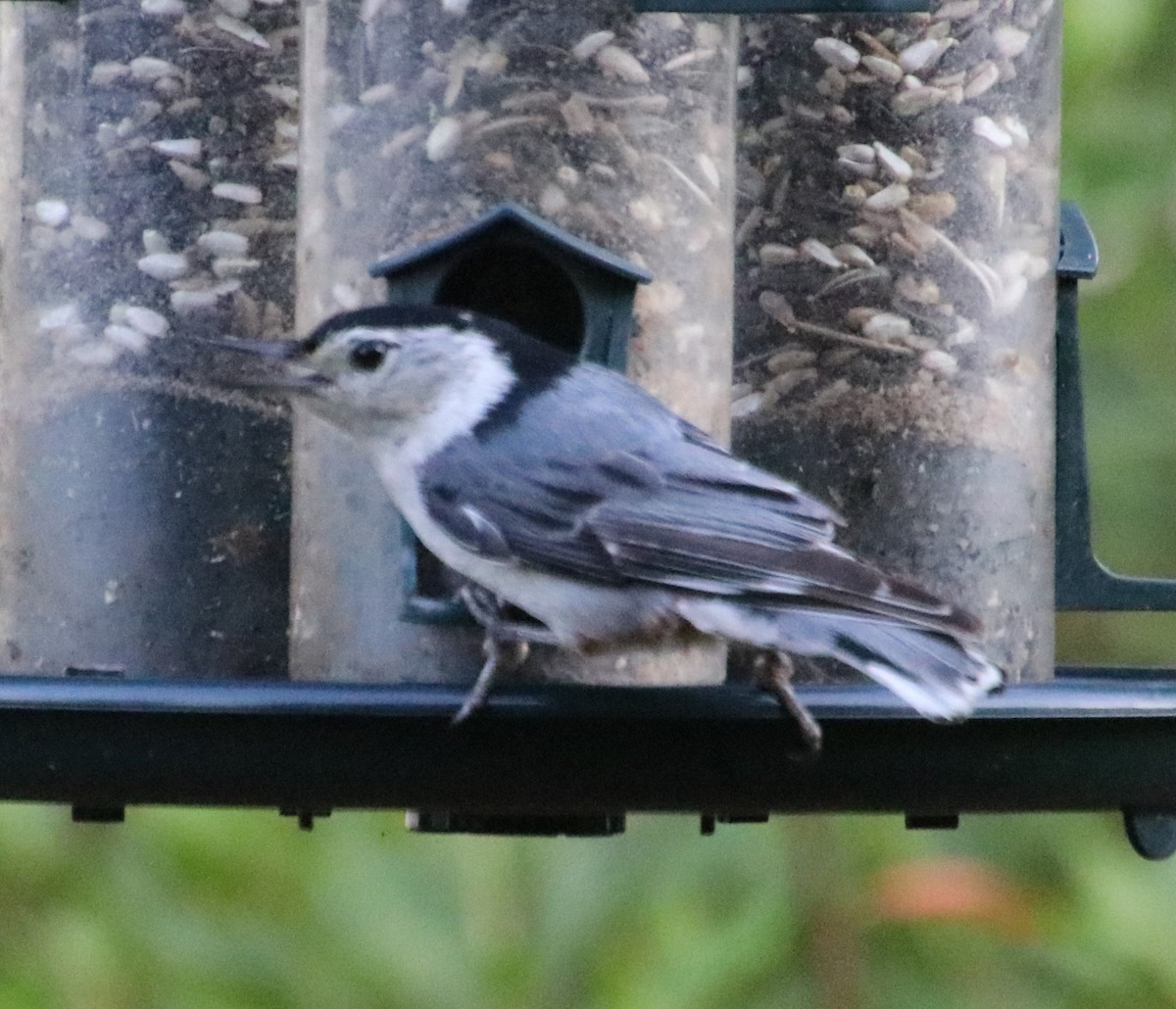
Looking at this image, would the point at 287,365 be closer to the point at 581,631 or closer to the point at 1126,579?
the point at 581,631

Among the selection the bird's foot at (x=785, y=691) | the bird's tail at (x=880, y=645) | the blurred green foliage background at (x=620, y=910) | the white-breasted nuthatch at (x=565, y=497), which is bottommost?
the blurred green foliage background at (x=620, y=910)

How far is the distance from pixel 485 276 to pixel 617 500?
555mm

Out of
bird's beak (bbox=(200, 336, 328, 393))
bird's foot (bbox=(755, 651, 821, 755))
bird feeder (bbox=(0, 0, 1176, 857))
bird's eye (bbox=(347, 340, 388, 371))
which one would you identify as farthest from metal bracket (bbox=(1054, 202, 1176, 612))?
bird's beak (bbox=(200, 336, 328, 393))

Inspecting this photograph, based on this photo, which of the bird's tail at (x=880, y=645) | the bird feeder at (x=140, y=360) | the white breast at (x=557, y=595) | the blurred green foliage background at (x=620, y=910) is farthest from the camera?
the blurred green foliage background at (x=620, y=910)

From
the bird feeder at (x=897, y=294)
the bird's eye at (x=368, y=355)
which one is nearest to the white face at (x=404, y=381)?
the bird's eye at (x=368, y=355)

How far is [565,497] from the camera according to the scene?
402 centimetres

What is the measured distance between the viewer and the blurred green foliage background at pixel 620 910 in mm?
4914

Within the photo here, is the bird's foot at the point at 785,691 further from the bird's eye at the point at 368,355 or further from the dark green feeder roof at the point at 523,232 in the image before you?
the bird's eye at the point at 368,355

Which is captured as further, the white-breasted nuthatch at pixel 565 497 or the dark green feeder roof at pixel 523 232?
the dark green feeder roof at pixel 523 232

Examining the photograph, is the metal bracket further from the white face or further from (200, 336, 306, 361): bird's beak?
(200, 336, 306, 361): bird's beak

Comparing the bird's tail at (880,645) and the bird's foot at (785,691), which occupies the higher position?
the bird's tail at (880,645)

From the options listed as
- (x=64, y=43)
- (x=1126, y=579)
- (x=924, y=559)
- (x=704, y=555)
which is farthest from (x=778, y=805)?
(x=64, y=43)

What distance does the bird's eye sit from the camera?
406 cm

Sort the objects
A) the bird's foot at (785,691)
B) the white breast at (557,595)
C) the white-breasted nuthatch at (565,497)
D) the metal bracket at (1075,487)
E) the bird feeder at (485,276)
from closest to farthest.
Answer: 1. the bird's foot at (785,691)
2. the white-breasted nuthatch at (565,497)
3. the white breast at (557,595)
4. the bird feeder at (485,276)
5. the metal bracket at (1075,487)
